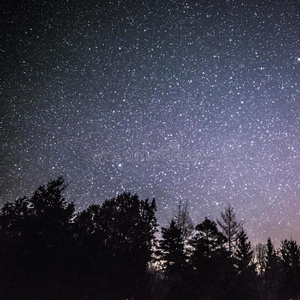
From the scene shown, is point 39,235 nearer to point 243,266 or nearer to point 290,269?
point 243,266

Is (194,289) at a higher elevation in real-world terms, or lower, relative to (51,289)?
higher

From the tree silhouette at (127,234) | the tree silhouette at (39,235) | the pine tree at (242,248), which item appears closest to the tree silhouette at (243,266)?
the pine tree at (242,248)

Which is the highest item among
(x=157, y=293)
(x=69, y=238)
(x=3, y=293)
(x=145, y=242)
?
(x=145, y=242)

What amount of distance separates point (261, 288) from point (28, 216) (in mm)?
18338

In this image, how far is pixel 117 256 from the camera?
22.5 metres

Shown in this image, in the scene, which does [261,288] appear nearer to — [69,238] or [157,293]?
[157,293]

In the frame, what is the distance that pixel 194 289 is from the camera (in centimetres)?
2288

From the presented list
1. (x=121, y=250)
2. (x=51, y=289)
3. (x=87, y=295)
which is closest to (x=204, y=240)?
(x=121, y=250)

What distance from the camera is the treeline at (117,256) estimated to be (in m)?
16.4

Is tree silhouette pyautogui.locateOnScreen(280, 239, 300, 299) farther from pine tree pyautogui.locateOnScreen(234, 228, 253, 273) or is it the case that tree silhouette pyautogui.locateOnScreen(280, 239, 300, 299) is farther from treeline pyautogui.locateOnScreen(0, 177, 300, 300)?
pine tree pyautogui.locateOnScreen(234, 228, 253, 273)

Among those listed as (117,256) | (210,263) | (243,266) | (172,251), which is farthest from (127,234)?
(243,266)

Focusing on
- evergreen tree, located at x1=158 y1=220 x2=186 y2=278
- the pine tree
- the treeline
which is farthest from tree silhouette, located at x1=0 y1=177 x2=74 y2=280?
the pine tree

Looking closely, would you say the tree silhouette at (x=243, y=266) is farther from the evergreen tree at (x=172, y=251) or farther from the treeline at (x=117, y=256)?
the evergreen tree at (x=172, y=251)

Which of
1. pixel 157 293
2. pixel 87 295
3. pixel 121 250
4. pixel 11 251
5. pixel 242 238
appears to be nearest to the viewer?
pixel 11 251
